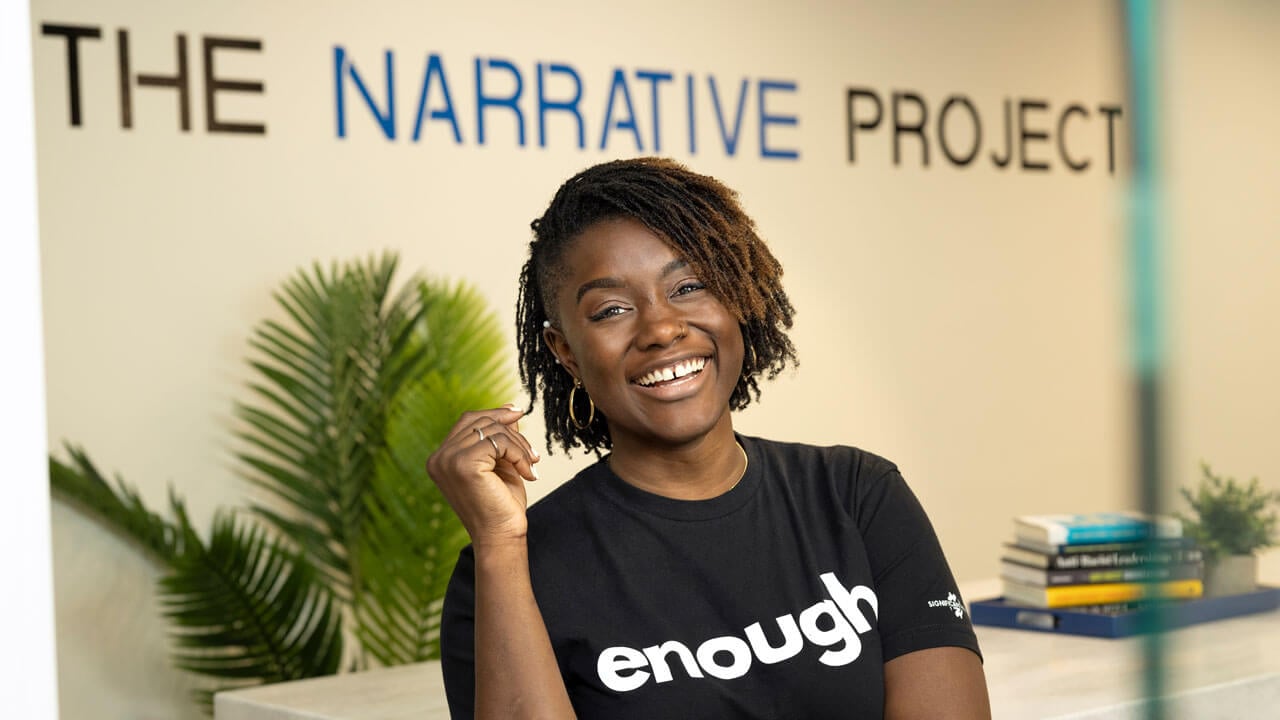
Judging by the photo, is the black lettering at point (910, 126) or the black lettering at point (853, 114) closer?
the black lettering at point (853, 114)

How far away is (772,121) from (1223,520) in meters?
4.91

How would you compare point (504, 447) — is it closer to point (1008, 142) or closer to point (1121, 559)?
point (1121, 559)

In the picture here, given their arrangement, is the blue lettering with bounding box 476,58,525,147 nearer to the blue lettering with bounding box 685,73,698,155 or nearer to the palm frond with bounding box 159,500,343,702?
the blue lettering with bounding box 685,73,698,155

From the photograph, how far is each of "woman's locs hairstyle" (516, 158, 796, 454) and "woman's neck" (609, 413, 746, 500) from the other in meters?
0.16

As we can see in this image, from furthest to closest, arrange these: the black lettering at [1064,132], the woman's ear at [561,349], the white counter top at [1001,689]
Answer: the black lettering at [1064,132] → the white counter top at [1001,689] → the woman's ear at [561,349]

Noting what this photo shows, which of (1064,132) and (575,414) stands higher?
(1064,132)

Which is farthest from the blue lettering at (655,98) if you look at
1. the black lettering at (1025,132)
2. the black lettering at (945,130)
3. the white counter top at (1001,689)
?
the white counter top at (1001,689)

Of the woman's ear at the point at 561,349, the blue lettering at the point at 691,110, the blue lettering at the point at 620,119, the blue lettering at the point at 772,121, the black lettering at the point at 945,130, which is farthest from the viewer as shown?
the black lettering at the point at 945,130

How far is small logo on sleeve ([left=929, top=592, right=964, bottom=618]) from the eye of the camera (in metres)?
1.58

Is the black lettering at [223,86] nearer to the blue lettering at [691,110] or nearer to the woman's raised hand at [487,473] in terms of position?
the blue lettering at [691,110]

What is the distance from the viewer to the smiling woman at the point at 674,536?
4.87 feet

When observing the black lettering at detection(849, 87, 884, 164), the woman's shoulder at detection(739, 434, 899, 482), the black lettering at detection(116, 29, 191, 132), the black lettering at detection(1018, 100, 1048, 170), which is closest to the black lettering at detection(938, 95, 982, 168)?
the black lettering at detection(1018, 100, 1048, 170)

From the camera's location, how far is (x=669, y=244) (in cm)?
159

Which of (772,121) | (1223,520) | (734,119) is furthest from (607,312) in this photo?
(772,121)
